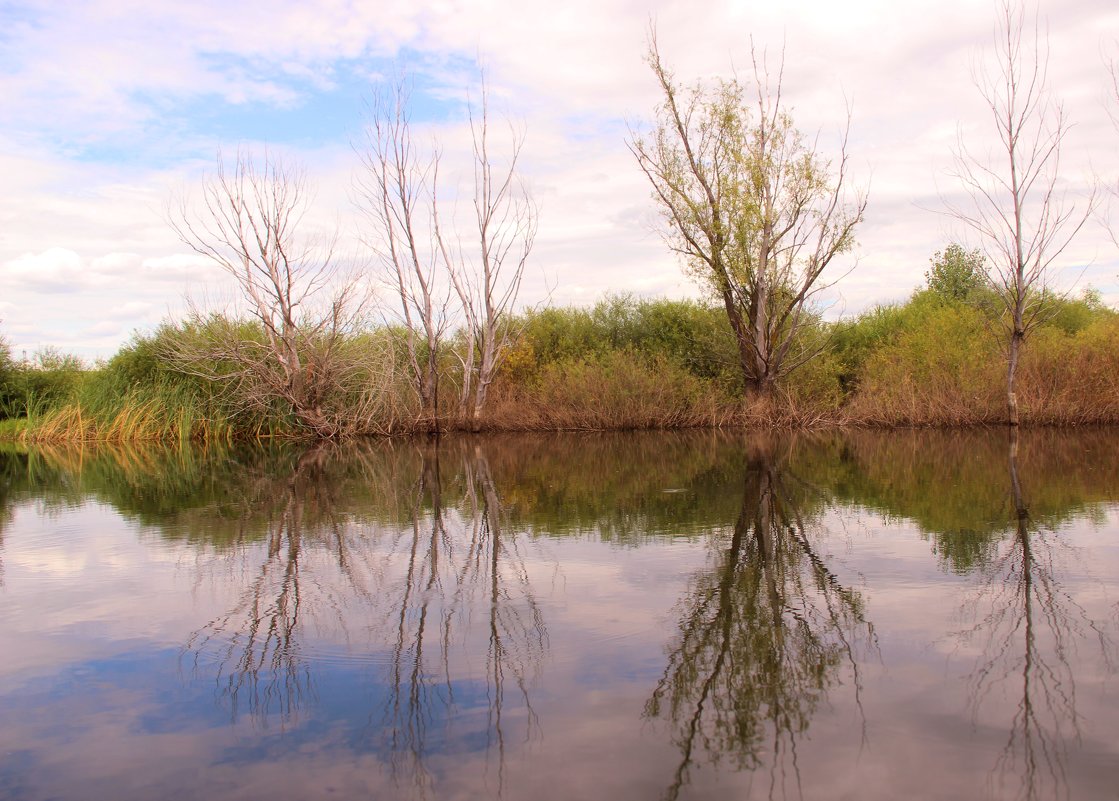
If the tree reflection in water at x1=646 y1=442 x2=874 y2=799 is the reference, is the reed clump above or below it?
above

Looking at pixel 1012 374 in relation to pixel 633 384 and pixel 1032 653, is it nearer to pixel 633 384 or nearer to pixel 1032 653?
pixel 633 384

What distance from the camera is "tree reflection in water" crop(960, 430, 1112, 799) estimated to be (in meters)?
3.21

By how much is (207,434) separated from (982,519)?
24.4 metres

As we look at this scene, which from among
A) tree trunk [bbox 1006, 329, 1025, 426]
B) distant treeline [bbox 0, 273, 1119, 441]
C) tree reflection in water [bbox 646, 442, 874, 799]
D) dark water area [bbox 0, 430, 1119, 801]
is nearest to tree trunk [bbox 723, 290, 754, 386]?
distant treeline [bbox 0, 273, 1119, 441]

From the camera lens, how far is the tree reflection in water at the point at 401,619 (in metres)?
3.83

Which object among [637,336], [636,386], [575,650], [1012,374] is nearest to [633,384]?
[636,386]

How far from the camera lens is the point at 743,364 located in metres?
24.5

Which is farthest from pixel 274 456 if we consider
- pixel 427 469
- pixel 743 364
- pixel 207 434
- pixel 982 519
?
pixel 982 519

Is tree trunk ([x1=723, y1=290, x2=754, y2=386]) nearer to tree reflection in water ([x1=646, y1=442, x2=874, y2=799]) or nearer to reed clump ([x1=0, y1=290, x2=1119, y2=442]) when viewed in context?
reed clump ([x1=0, y1=290, x2=1119, y2=442])

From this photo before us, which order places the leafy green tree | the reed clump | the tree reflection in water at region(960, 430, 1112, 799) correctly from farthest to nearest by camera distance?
the leafy green tree → the reed clump → the tree reflection in water at region(960, 430, 1112, 799)

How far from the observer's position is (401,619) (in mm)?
5258

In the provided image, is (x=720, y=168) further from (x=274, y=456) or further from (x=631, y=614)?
(x=631, y=614)

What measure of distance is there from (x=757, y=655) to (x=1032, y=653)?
1334 millimetres

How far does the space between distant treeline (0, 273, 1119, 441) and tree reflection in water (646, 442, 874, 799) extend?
56.8 ft
